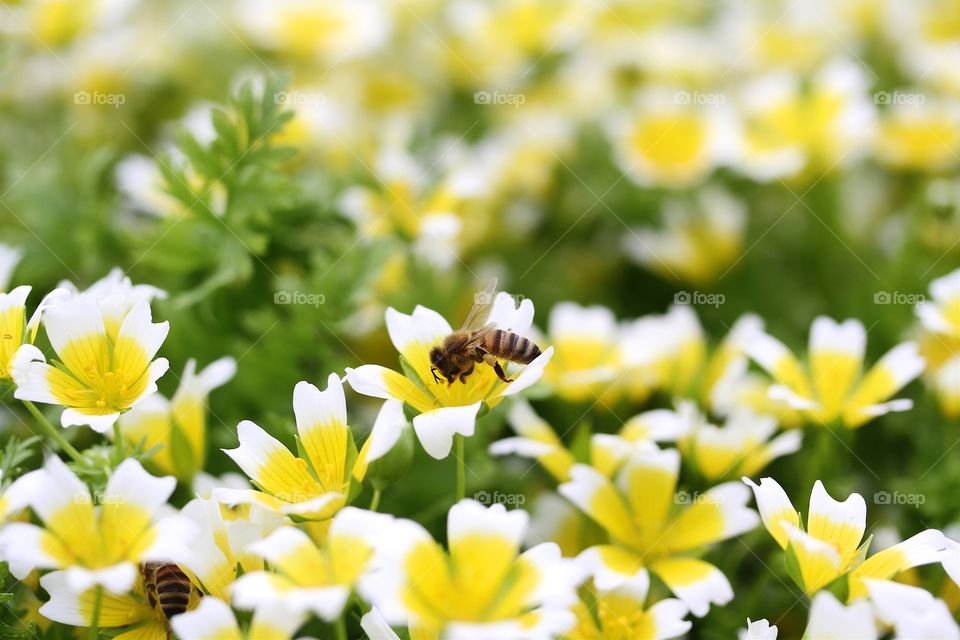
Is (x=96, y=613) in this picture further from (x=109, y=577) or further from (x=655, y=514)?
(x=655, y=514)

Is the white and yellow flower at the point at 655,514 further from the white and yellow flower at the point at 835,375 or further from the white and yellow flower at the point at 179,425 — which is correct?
the white and yellow flower at the point at 179,425

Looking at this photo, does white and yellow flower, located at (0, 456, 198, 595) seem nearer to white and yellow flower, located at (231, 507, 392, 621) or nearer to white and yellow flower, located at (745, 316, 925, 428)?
white and yellow flower, located at (231, 507, 392, 621)

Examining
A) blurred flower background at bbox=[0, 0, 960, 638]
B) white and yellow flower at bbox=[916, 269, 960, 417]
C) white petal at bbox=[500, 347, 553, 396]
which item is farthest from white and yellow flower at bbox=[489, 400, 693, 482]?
white and yellow flower at bbox=[916, 269, 960, 417]

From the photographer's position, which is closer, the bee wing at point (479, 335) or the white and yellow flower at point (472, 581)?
the white and yellow flower at point (472, 581)

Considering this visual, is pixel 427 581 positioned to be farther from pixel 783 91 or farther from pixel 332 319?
pixel 783 91

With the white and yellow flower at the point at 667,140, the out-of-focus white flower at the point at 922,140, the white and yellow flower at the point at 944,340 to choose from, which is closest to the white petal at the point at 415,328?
the white and yellow flower at the point at 944,340

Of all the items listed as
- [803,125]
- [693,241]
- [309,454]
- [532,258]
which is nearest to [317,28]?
[532,258]
